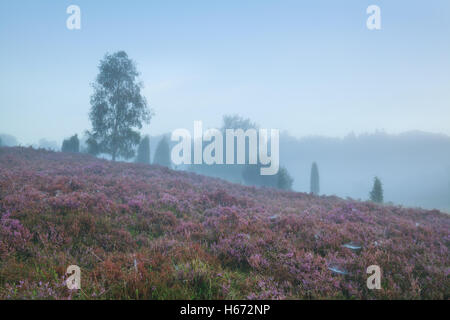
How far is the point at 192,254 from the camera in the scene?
15.2 ft

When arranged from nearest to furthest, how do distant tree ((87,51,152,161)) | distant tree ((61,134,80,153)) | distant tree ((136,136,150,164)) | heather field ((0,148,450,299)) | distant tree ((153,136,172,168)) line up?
heather field ((0,148,450,299)) → distant tree ((87,51,152,161)) → distant tree ((61,134,80,153)) → distant tree ((136,136,150,164)) → distant tree ((153,136,172,168))

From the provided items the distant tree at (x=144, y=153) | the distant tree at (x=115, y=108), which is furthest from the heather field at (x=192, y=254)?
the distant tree at (x=144, y=153)

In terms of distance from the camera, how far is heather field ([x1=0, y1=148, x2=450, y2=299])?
3463 millimetres

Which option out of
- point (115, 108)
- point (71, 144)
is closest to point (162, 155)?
point (71, 144)

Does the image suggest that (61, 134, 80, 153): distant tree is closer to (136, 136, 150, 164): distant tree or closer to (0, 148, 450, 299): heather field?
(136, 136, 150, 164): distant tree

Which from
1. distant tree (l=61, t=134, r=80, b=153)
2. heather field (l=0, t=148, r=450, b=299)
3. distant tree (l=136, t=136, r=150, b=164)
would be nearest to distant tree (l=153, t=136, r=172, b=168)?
distant tree (l=136, t=136, r=150, b=164)

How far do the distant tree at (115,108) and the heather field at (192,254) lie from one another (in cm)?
2022

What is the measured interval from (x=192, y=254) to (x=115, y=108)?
2817 centimetres

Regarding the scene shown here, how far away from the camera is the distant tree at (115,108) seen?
26.9 m

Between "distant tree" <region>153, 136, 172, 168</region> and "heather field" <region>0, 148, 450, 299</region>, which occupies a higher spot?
"distant tree" <region>153, 136, 172, 168</region>

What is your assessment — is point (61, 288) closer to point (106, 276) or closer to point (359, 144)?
point (106, 276)

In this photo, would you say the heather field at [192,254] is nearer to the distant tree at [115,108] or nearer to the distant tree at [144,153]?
the distant tree at [115,108]

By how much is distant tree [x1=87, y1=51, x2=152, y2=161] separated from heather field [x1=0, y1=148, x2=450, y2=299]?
20215 mm

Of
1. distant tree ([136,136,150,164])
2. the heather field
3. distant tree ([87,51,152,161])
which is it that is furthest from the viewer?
distant tree ([136,136,150,164])
